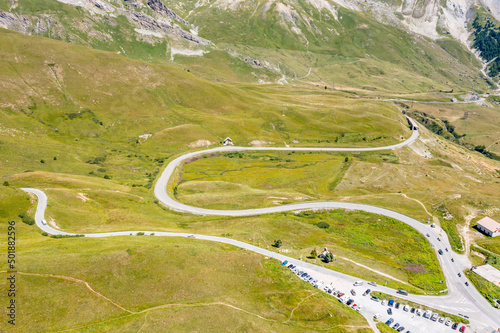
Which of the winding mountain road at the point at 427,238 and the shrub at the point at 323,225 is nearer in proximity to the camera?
the winding mountain road at the point at 427,238

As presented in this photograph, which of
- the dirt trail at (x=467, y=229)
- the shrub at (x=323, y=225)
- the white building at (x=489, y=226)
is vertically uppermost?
the white building at (x=489, y=226)

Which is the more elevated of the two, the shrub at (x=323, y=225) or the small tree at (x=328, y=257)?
the small tree at (x=328, y=257)

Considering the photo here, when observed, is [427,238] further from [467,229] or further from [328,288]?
[328,288]

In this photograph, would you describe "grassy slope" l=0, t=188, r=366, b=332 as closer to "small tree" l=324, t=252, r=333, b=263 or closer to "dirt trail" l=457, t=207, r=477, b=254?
"small tree" l=324, t=252, r=333, b=263

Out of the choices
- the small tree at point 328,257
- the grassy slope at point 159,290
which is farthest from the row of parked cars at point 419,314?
the small tree at point 328,257

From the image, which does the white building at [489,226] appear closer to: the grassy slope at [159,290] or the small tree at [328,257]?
the small tree at [328,257]

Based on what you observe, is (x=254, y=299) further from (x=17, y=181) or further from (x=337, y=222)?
(x=17, y=181)

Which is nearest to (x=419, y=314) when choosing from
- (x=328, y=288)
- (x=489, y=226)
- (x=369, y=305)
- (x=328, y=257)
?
(x=369, y=305)
